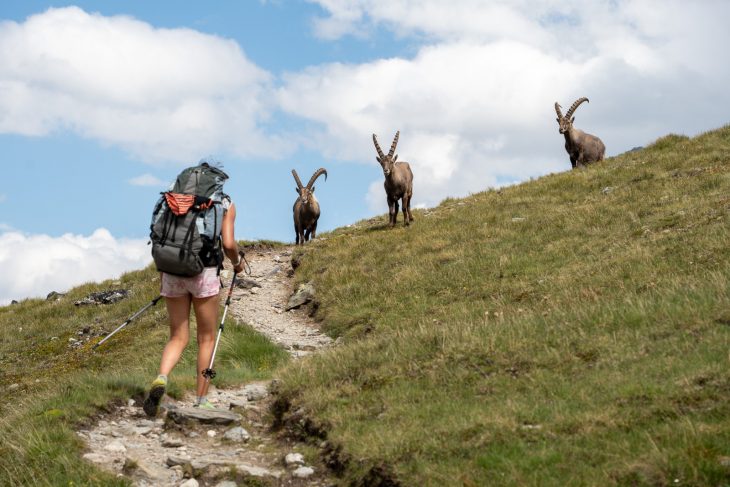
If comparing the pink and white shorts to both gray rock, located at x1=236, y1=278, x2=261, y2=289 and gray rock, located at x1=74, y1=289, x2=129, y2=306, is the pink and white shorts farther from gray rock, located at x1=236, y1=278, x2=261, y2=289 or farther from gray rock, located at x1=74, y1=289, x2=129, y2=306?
gray rock, located at x1=74, y1=289, x2=129, y2=306

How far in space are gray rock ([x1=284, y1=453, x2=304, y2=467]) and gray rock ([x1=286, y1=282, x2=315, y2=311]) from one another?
12.3m

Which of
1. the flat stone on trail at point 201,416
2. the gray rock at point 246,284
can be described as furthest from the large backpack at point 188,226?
the gray rock at point 246,284

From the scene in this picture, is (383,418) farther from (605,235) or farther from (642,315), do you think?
(605,235)

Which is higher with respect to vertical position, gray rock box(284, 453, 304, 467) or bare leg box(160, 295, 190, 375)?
bare leg box(160, 295, 190, 375)

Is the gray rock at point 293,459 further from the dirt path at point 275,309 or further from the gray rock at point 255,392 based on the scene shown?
the dirt path at point 275,309

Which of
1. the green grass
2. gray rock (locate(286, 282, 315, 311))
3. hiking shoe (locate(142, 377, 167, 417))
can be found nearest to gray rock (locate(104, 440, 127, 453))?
the green grass

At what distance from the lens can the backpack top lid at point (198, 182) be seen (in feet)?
28.5

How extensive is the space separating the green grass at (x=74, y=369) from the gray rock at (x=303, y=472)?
162cm

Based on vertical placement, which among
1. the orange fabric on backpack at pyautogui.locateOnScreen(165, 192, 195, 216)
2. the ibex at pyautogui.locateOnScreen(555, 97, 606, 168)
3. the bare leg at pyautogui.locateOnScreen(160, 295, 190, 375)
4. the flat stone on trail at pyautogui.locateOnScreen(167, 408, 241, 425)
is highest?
the ibex at pyautogui.locateOnScreen(555, 97, 606, 168)

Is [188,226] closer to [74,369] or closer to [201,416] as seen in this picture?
[201,416]

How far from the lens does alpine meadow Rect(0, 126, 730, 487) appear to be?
6426 millimetres

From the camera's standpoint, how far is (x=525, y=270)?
1702cm

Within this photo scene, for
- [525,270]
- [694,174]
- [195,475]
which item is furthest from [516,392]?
[694,174]

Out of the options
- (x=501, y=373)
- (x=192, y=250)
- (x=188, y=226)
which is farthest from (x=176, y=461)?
(x=501, y=373)
